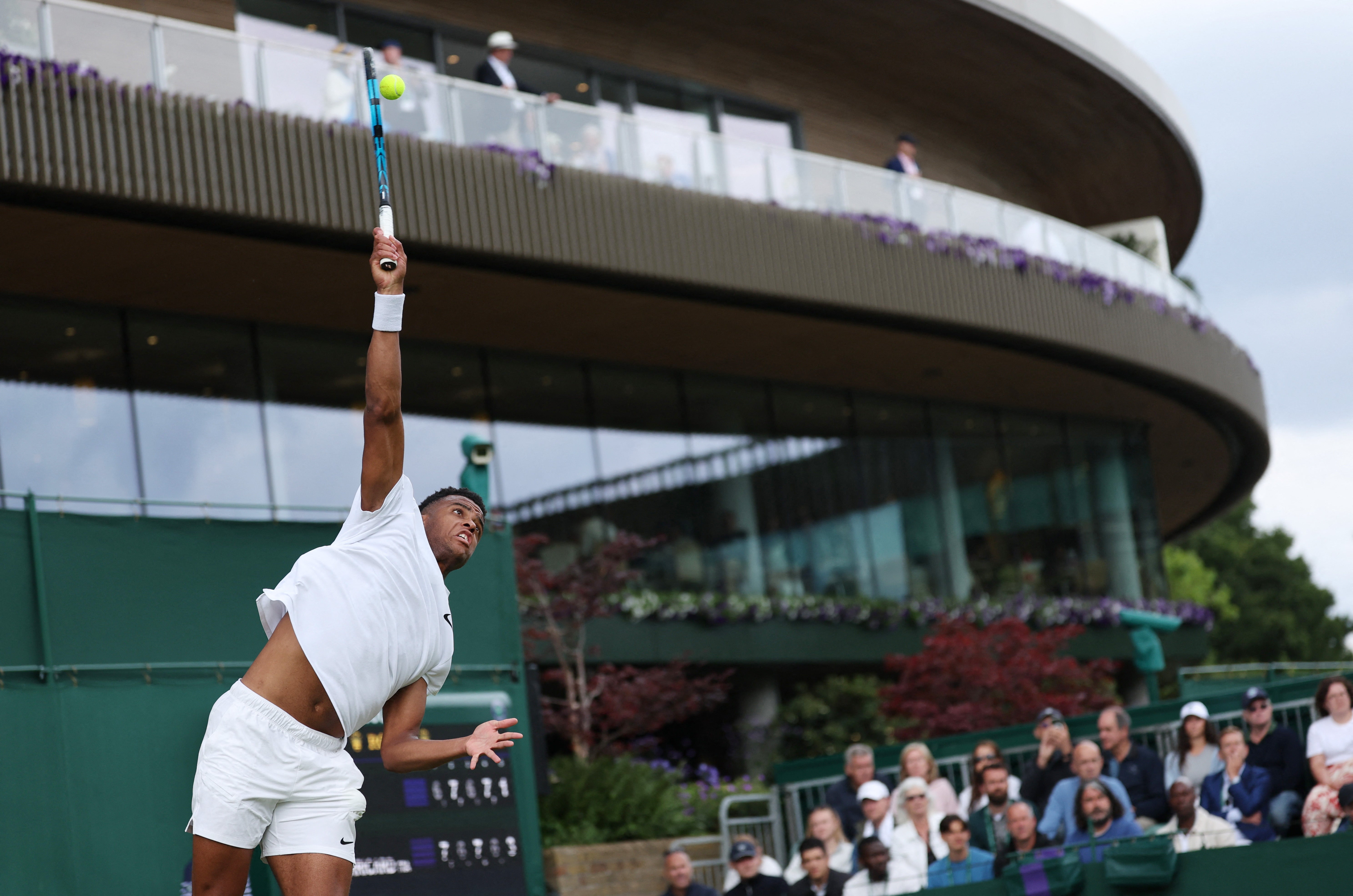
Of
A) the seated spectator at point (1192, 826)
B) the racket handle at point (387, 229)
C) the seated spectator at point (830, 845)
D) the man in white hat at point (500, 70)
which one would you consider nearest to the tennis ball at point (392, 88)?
the racket handle at point (387, 229)

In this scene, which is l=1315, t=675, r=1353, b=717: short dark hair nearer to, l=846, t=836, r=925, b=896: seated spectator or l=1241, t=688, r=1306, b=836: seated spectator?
l=1241, t=688, r=1306, b=836: seated spectator

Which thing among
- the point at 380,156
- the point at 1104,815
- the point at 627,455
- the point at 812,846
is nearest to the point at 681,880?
the point at 812,846

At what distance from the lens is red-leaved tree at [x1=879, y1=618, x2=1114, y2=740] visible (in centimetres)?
1845

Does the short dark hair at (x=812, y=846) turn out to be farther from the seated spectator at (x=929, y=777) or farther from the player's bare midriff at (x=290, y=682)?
the player's bare midriff at (x=290, y=682)

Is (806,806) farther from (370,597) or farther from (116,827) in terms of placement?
(370,597)

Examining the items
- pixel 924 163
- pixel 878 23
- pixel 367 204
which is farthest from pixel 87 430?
pixel 924 163

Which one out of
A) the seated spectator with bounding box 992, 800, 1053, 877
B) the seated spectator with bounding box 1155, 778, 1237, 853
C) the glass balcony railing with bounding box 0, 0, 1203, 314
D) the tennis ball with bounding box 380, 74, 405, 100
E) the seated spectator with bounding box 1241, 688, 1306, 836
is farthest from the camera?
the glass balcony railing with bounding box 0, 0, 1203, 314

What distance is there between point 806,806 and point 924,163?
A: 15855 millimetres

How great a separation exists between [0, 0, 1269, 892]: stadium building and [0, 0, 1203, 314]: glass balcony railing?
1.7 inches

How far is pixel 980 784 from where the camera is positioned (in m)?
11.7

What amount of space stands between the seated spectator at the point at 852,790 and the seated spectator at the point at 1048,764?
48.3 inches

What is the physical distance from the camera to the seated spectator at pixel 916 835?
11438 mm

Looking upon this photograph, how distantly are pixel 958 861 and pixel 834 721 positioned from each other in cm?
906

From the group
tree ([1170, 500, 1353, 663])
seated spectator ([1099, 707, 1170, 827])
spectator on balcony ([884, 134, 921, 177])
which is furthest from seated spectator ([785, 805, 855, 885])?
tree ([1170, 500, 1353, 663])
